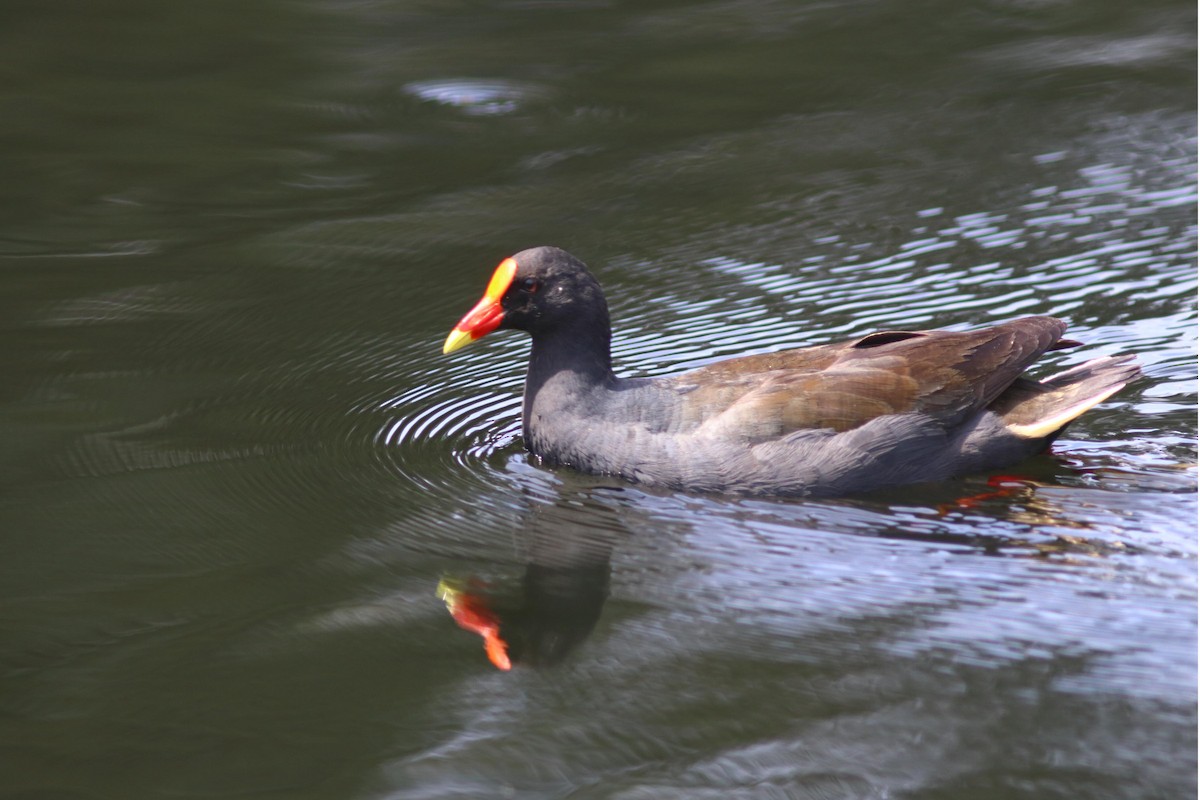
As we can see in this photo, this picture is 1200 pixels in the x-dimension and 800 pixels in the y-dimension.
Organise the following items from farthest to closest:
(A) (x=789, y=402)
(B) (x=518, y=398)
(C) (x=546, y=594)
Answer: (B) (x=518, y=398) → (A) (x=789, y=402) → (C) (x=546, y=594)

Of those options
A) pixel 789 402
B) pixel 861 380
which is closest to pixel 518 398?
pixel 789 402

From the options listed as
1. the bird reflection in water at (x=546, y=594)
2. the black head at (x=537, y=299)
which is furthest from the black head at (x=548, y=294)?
the bird reflection in water at (x=546, y=594)

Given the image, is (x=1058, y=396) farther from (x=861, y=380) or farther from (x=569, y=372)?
(x=569, y=372)

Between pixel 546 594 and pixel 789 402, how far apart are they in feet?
3.66

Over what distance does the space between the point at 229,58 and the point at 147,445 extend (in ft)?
16.3

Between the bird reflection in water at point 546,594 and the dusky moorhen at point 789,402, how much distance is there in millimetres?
388

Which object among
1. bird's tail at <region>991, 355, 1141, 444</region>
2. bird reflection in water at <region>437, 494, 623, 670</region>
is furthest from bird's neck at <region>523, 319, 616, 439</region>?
bird's tail at <region>991, 355, 1141, 444</region>

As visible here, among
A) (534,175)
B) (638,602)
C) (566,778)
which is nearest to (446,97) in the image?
(534,175)

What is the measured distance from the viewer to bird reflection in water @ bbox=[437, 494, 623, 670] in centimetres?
402

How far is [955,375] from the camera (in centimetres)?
508

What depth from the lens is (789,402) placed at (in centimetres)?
492

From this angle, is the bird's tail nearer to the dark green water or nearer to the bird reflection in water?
the dark green water

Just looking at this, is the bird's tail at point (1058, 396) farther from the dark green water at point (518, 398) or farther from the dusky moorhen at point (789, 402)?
the dark green water at point (518, 398)

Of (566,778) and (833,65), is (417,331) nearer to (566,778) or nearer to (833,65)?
(566,778)
